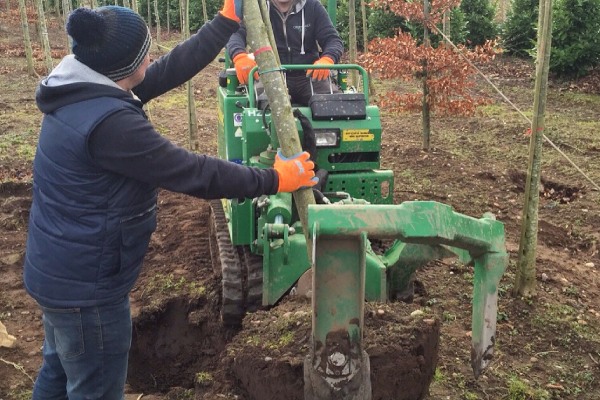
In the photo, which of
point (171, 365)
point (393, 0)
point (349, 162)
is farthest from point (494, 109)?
point (171, 365)

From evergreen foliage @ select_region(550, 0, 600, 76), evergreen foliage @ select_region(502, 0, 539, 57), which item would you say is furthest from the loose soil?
evergreen foliage @ select_region(502, 0, 539, 57)

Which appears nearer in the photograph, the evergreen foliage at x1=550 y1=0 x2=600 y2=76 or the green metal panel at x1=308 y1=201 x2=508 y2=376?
the green metal panel at x1=308 y1=201 x2=508 y2=376

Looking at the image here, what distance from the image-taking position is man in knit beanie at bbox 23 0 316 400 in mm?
2781

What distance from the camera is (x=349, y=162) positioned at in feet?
15.7

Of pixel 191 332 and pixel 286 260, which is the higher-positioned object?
pixel 286 260

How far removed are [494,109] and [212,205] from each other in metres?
7.89

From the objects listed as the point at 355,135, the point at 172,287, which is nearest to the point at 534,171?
the point at 355,135

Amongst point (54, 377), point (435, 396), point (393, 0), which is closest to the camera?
point (54, 377)

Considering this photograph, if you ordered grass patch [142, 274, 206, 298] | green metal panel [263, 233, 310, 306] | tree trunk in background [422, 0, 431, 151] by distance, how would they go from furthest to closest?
tree trunk in background [422, 0, 431, 151] < grass patch [142, 274, 206, 298] < green metal panel [263, 233, 310, 306]

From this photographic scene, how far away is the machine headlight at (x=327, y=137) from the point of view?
4.65 meters

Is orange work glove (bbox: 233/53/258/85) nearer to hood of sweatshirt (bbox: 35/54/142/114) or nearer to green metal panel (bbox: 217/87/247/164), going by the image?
green metal panel (bbox: 217/87/247/164)

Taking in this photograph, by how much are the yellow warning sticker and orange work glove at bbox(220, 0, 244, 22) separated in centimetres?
129

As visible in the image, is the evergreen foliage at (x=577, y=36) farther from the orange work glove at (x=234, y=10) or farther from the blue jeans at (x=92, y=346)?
the blue jeans at (x=92, y=346)

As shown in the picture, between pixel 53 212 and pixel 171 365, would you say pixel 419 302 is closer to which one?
pixel 171 365
